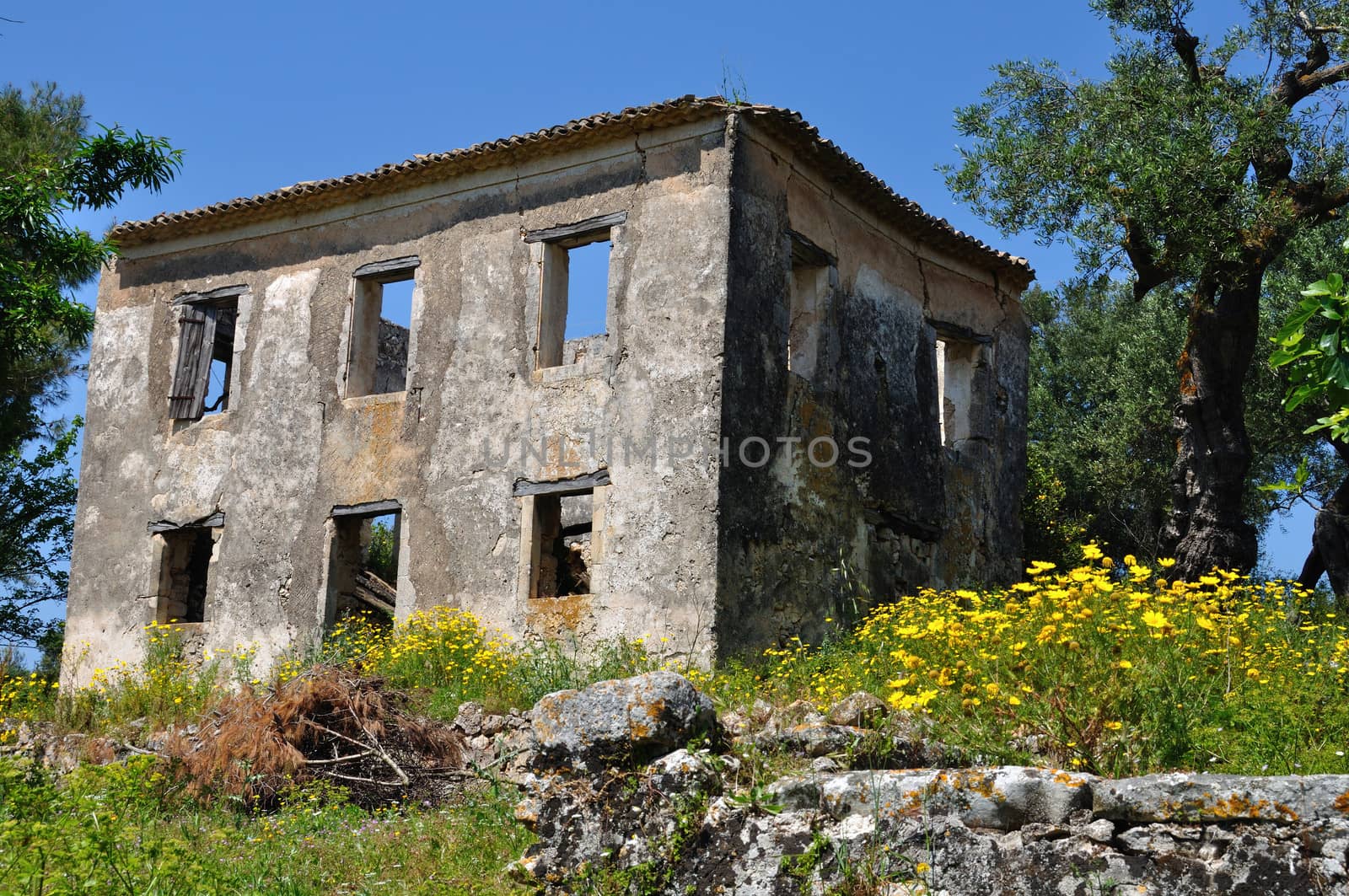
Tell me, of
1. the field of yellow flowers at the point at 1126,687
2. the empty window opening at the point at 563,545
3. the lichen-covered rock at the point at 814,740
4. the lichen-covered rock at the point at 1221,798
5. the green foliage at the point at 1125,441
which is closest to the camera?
the lichen-covered rock at the point at 1221,798

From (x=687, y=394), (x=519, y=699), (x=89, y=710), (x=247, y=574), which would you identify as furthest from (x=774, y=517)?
(x=89, y=710)

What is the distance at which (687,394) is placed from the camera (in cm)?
1315

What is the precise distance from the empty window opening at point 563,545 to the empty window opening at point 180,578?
4197 millimetres

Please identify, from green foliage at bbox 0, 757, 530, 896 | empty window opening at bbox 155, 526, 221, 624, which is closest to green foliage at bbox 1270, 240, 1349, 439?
green foliage at bbox 0, 757, 530, 896

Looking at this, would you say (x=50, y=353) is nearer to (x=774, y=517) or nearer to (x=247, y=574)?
(x=247, y=574)

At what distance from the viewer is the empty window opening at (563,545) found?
45.7 feet

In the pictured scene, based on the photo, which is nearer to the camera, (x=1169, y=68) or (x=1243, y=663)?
(x=1243, y=663)

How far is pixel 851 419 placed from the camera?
1486 cm

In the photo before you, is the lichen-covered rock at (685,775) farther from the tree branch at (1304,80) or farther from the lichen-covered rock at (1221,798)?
the tree branch at (1304,80)

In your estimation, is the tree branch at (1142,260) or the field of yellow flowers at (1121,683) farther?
the tree branch at (1142,260)

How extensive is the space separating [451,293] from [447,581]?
334cm

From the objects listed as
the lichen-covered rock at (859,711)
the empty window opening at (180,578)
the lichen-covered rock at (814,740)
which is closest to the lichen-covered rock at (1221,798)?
the lichen-covered rock at (814,740)

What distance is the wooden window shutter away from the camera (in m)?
16.7

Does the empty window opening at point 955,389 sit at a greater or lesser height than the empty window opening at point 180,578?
greater
